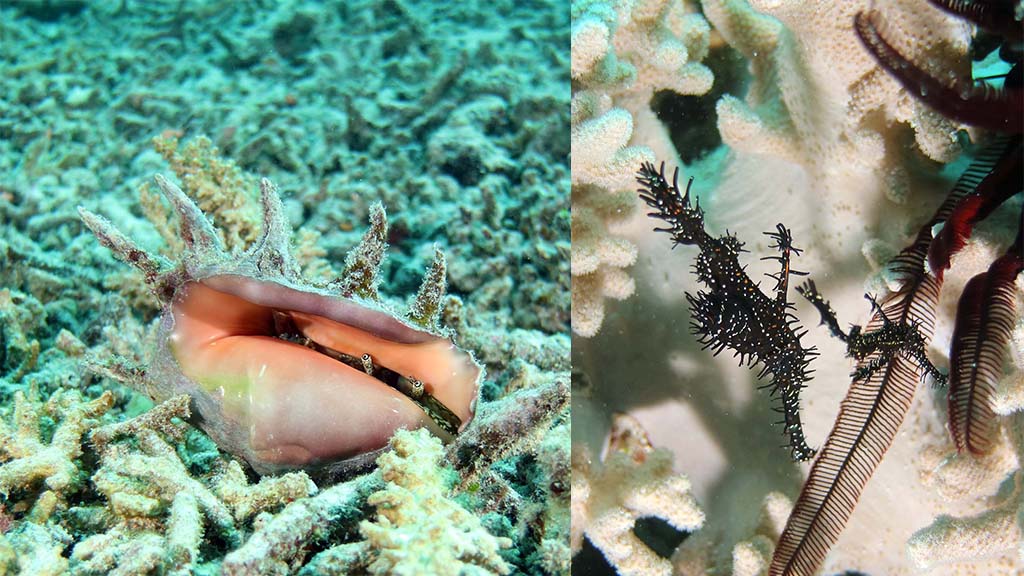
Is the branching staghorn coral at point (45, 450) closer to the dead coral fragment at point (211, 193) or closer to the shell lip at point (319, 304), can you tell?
the shell lip at point (319, 304)

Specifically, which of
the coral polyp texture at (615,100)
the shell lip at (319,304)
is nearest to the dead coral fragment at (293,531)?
the shell lip at (319,304)

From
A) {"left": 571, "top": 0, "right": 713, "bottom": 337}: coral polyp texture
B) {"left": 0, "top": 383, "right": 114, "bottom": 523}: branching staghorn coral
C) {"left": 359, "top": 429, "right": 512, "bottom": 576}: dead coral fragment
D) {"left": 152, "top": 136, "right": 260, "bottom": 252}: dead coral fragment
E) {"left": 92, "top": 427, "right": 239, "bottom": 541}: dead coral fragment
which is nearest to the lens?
{"left": 359, "top": 429, "right": 512, "bottom": 576}: dead coral fragment

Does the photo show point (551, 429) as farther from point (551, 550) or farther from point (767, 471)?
point (767, 471)

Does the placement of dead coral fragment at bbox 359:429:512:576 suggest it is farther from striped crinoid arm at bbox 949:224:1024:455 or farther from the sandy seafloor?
striped crinoid arm at bbox 949:224:1024:455

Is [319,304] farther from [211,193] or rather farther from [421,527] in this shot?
[211,193]

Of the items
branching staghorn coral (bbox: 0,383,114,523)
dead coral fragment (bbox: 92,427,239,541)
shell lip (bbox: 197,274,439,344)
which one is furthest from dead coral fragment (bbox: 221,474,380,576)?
branching staghorn coral (bbox: 0,383,114,523)

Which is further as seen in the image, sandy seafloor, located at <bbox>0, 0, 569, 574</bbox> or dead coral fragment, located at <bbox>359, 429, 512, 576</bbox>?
sandy seafloor, located at <bbox>0, 0, 569, 574</bbox>

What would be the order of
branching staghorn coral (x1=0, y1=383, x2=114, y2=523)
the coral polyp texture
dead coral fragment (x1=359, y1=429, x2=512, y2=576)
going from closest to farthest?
1. dead coral fragment (x1=359, y1=429, x2=512, y2=576)
2. branching staghorn coral (x1=0, y1=383, x2=114, y2=523)
3. the coral polyp texture

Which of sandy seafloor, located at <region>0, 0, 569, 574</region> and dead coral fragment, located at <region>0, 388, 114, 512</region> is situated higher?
dead coral fragment, located at <region>0, 388, 114, 512</region>
